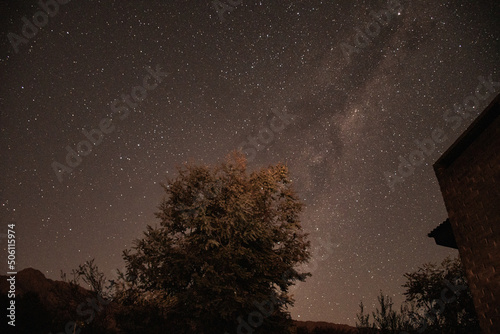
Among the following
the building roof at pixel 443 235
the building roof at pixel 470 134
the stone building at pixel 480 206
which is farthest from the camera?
the building roof at pixel 443 235

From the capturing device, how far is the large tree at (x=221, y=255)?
516 inches

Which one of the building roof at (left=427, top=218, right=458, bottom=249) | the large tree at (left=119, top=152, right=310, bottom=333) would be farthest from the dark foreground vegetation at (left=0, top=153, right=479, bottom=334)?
the building roof at (left=427, top=218, right=458, bottom=249)

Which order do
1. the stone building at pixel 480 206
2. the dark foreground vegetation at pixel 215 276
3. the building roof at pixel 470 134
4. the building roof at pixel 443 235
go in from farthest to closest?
1. the dark foreground vegetation at pixel 215 276
2. the building roof at pixel 443 235
3. the building roof at pixel 470 134
4. the stone building at pixel 480 206

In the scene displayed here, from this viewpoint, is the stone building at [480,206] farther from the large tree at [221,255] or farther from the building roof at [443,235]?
the large tree at [221,255]

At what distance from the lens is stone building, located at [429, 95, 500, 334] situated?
23.1ft

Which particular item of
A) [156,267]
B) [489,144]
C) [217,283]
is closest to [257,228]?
[217,283]

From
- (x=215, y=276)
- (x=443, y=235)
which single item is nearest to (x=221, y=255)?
(x=215, y=276)

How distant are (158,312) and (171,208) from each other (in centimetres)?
491

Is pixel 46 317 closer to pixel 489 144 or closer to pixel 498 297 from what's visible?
pixel 498 297

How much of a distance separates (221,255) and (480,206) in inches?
375

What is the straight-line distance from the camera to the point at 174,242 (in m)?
14.8

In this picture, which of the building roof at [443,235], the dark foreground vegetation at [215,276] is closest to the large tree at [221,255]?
the dark foreground vegetation at [215,276]

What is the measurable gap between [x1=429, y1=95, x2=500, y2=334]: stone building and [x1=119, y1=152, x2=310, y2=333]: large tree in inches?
323

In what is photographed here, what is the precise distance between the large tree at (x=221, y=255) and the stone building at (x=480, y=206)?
323 inches
